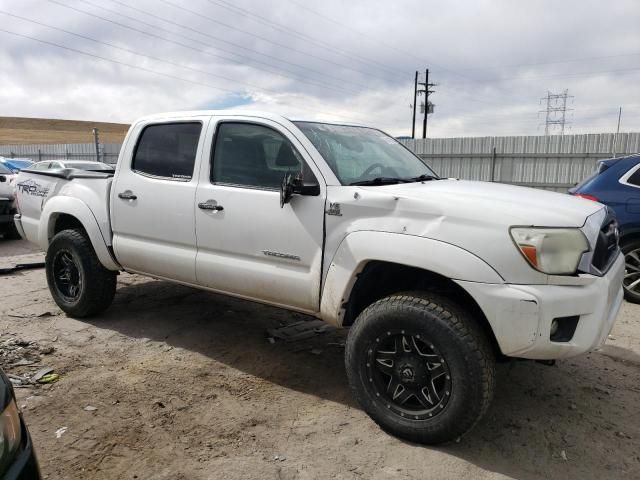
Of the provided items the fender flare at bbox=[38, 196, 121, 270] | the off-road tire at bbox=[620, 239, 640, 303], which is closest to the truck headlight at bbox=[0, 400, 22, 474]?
the fender flare at bbox=[38, 196, 121, 270]

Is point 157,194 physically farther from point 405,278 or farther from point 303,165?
point 405,278

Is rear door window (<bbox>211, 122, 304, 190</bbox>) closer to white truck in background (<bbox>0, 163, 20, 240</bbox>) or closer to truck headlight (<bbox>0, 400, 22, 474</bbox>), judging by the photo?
truck headlight (<bbox>0, 400, 22, 474</bbox>)

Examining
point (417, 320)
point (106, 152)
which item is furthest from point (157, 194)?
point (106, 152)

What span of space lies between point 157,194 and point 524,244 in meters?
2.80

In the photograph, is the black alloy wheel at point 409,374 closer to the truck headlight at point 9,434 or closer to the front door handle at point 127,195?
the truck headlight at point 9,434

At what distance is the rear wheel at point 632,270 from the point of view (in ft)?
18.5

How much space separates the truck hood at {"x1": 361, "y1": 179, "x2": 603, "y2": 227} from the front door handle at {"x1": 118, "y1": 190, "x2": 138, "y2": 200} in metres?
2.14

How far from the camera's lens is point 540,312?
2525mm

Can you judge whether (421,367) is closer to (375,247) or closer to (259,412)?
(375,247)

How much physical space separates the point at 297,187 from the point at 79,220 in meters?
2.57

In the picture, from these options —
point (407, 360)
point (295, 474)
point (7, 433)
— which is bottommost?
point (295, 474)

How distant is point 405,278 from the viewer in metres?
3.23

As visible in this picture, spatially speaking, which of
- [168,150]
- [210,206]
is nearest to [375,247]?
[210,206]

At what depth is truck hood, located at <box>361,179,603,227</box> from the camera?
105 inches
